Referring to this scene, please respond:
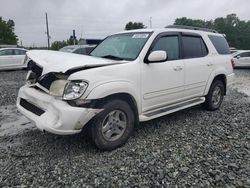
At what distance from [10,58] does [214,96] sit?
12.6 metres

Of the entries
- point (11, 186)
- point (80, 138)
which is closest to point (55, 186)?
point (11, 186)

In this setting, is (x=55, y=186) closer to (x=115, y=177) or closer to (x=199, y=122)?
(x=115, y=177)

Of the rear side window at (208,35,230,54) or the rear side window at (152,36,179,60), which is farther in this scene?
the rear side window at (208,35,230,54)

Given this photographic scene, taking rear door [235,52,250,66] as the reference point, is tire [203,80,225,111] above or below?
below

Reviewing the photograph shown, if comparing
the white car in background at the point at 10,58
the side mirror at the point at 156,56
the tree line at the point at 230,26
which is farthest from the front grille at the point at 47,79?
the tree line at the point at 230,26

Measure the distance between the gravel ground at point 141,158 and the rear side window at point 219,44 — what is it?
1.85 metres

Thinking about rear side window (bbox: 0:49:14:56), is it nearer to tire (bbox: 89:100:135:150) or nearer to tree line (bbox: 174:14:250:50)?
tire (bbox: 89:100:135:150)

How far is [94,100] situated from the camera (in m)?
3.21

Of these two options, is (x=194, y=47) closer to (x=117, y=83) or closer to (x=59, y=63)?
(x=117, y=83)

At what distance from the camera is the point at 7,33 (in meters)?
39.2

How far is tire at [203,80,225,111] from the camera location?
560 cm

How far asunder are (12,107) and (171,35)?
4.37 metres

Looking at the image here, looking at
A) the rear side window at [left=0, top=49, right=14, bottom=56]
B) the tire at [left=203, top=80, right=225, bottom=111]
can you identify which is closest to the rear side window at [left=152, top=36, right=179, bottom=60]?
the tire at [left=203, top=80, right=225, bottom=111]

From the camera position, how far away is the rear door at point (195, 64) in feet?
15.6
